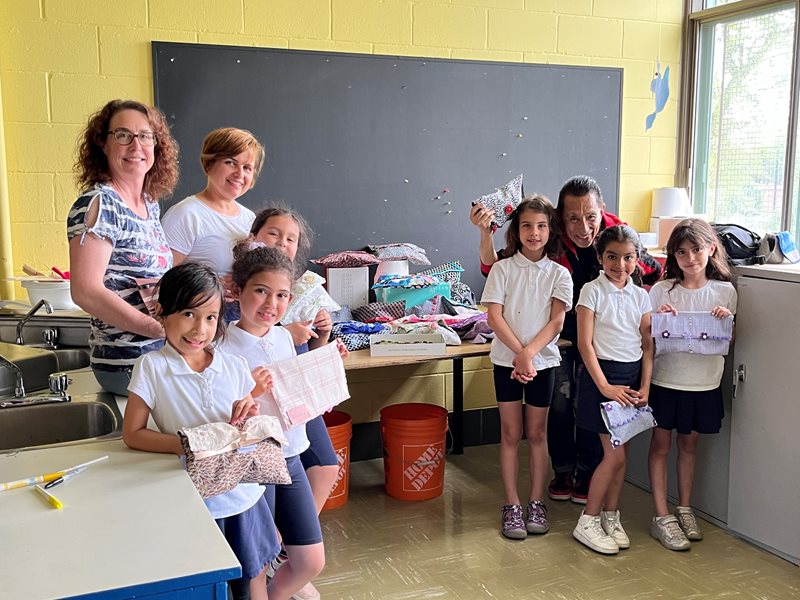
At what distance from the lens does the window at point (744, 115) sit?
404 centimetres

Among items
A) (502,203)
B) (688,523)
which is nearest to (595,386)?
(688,523)

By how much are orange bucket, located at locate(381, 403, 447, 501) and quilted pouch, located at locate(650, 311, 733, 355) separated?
1071 mm

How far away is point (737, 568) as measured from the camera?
2.89 metres

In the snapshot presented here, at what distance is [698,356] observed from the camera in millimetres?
2979

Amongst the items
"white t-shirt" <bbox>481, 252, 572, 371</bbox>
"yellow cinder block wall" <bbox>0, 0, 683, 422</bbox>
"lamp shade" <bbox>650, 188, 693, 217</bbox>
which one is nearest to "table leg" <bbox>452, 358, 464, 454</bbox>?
"yellow cinder block wall" <bbox>0, 0, 683, 422</bbox>

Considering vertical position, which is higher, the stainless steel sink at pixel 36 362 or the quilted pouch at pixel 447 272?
the quilted pouch at pixel 447 272

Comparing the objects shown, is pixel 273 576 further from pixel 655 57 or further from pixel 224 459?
pixel 655 57

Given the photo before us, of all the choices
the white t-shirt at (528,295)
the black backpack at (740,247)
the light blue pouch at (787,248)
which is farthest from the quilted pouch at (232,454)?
the light blue pouch at (787,248)

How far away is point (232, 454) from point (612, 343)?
177cm

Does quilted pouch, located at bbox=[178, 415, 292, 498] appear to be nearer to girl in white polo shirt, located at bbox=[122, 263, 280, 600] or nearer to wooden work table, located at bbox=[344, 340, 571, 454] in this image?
girl in white polo shirt, located at bbox=[122, 263, 280, 600]

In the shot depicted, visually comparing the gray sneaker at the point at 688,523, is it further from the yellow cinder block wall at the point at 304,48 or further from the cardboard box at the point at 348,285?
the cardboard box at the point at 348,285

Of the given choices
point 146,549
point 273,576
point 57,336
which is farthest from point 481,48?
point 146,549

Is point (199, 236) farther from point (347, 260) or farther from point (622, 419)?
point (622, 419)

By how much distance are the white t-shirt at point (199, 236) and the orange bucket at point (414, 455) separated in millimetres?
1388
